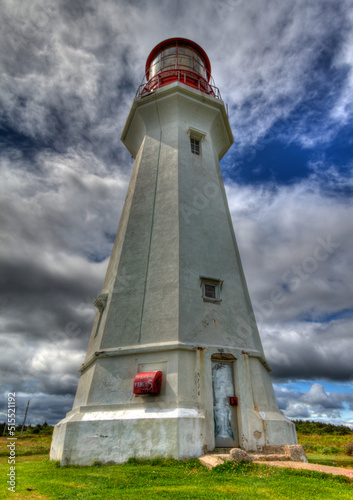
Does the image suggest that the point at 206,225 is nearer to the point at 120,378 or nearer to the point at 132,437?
the point at 120,378

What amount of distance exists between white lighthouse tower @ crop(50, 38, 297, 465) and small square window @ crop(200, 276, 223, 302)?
0.04m

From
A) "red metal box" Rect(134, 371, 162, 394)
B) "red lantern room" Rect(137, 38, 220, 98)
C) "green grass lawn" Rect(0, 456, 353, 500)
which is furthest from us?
"red lantern room" Rect(137, 38, 220, 98)

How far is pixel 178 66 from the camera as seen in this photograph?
20625mm

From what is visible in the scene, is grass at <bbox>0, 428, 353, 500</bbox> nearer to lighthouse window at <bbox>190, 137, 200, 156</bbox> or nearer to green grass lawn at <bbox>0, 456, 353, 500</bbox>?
green grass lawn at <bbox>0, 456, 353, 500</bbox>

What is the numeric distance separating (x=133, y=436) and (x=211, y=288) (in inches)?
238

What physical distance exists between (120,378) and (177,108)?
→ 14148 millimetres

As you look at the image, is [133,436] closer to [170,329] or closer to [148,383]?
[148,383]

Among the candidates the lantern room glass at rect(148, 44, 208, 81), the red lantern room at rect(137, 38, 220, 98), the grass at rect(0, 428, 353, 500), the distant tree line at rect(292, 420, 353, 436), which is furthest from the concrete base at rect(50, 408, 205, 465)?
the distant tree line at rect(292, 420, 353, 436)

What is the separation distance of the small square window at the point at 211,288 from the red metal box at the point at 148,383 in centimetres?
365

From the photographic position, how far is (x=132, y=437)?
985cm

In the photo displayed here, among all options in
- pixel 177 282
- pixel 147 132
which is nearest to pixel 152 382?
pixel 177 282

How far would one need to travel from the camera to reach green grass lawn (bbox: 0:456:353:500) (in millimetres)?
6145

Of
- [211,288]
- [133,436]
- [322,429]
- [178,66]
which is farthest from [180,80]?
[322,429]

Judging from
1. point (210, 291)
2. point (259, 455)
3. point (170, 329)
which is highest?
point (210, 291)
